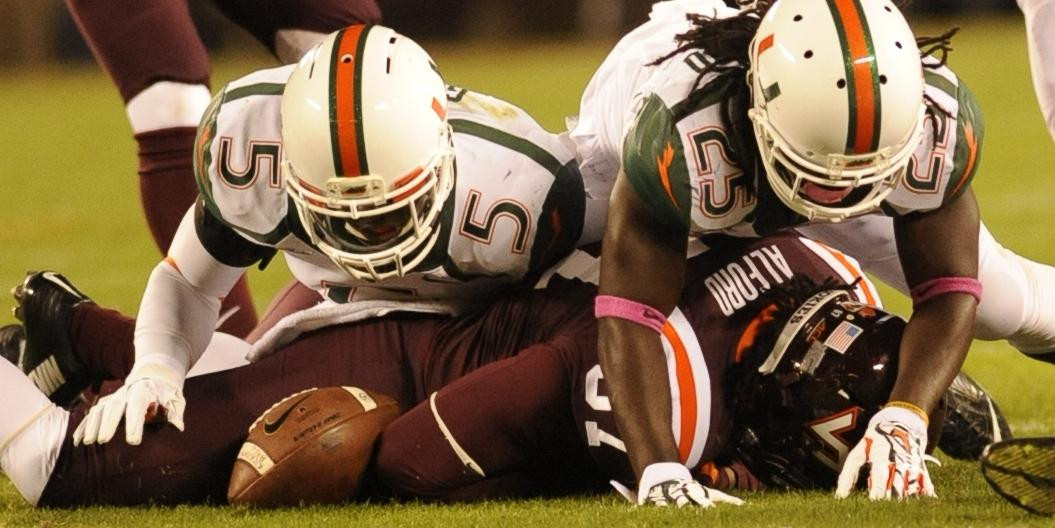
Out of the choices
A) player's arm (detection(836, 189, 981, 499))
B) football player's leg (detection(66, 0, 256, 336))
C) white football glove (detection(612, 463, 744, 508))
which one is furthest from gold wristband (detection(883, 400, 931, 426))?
football player's leg (detection(66, 0, 256, 336))

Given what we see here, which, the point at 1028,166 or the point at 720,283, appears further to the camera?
the point at 1028,166

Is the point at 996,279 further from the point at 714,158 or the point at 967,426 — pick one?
the point at 714,158

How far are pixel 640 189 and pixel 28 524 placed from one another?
130 cm

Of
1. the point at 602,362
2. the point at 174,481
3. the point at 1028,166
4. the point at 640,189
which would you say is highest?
the point at 640,189

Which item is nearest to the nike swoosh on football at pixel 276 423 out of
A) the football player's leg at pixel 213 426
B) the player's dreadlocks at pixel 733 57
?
the football player's leg at pixel 213 426

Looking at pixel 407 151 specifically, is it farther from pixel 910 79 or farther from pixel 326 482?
pixel 910 79

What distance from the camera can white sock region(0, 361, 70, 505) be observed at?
3.49m

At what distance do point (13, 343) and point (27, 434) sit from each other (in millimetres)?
794

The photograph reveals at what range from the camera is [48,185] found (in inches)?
384

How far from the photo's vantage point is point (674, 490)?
3174mm

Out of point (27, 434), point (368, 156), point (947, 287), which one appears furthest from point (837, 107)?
point (27, 434)

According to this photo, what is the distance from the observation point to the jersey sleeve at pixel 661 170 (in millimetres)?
3287

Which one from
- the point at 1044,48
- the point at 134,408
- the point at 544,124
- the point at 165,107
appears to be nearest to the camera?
the point at 134,408

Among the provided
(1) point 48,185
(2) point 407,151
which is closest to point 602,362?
(2) point 407,151
